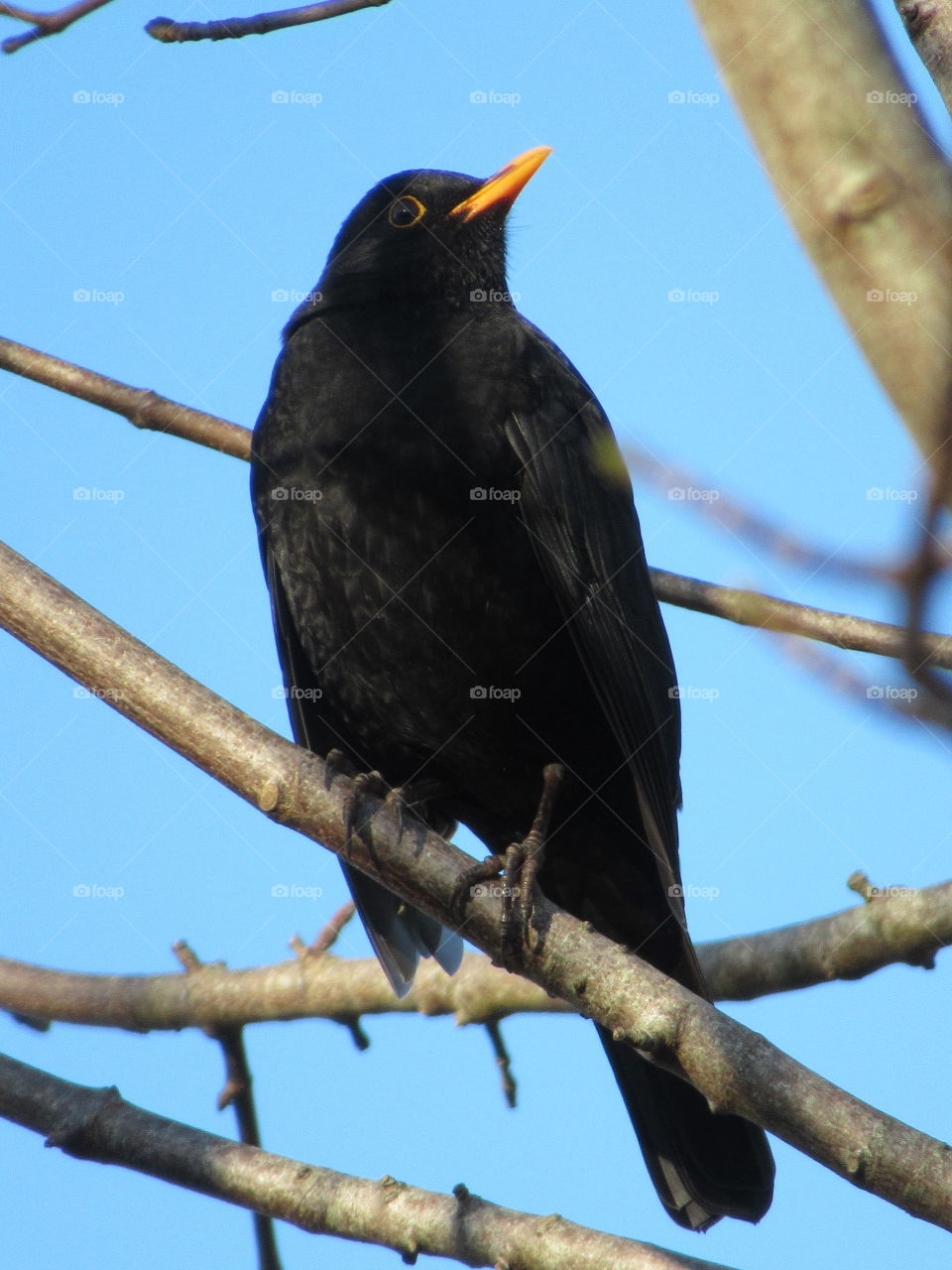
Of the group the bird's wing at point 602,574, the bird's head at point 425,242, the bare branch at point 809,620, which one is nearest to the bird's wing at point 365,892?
the bird's wing at point 602,574

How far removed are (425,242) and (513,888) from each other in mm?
2337

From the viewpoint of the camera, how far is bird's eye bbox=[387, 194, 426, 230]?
15.1 ft

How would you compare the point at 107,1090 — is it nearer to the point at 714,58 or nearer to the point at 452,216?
the point at 714,58

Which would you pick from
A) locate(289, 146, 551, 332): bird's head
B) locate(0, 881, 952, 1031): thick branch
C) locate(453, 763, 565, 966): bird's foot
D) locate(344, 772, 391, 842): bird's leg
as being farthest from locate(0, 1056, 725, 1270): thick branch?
locate(289, 146, 551, 332): bird's head

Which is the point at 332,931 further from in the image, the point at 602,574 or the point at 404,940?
the point at 602,574

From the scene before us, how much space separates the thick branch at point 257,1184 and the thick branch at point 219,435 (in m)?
1.42

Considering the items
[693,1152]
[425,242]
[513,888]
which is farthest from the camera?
[425,242]

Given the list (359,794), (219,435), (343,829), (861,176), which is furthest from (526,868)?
(861,176)

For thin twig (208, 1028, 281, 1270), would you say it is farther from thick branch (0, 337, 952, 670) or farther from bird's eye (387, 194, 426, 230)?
bird's eye (387, 194, 426, 230)

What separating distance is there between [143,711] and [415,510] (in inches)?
47.5

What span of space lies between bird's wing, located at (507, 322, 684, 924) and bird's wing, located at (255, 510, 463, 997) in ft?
2.22

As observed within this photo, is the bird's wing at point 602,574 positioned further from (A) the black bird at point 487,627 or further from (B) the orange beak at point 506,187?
(B) the orange beak at point 506,187

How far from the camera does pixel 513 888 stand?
3.05 m

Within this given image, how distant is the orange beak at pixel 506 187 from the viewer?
457 cm
